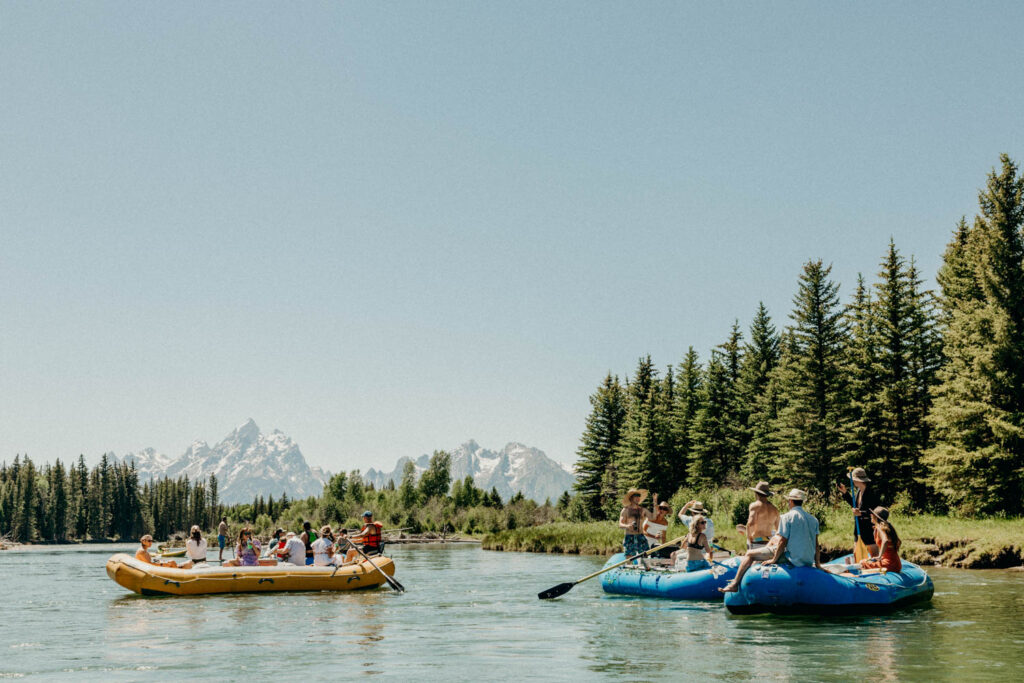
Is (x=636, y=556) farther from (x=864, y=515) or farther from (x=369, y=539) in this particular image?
(x=369, y=539)

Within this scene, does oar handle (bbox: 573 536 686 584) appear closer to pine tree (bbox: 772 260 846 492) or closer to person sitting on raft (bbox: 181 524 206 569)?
person sitting on raft (bbox: 181 524 206 569)

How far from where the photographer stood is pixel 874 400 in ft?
155

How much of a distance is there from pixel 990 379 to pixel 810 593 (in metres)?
25.1

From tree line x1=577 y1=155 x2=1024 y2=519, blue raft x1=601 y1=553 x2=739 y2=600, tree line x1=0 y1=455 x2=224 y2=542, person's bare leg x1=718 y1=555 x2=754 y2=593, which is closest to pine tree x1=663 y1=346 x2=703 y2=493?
tree line x1=577 y1=155 x2=1024 y2=519

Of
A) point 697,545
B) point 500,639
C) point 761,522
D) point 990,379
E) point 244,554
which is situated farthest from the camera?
point 990,379

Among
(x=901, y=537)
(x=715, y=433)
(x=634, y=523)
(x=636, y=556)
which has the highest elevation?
(x=715, y=433)

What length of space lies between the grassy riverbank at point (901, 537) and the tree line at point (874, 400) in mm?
2344

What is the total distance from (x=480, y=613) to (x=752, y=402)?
1947 inches

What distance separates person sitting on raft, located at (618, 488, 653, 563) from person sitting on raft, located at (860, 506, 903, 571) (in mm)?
5303

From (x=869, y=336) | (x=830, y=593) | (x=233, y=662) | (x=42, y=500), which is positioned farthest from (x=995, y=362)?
(x=42, y=500)

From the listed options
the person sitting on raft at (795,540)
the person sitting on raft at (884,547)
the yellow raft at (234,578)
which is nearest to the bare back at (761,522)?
the person sitting on raft at (795,540)

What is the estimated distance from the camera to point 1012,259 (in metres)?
37.6

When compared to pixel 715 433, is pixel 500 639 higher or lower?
lower

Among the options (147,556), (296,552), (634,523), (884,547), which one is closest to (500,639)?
(634,523)
